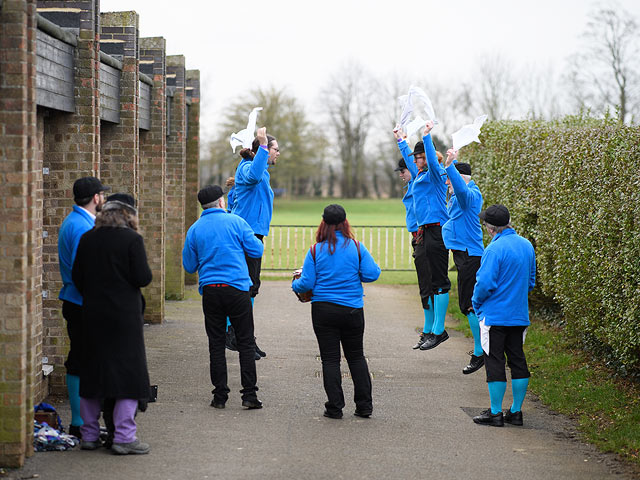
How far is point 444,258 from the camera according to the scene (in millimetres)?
9695

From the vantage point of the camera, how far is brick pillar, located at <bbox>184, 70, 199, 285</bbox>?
1817 centimetres

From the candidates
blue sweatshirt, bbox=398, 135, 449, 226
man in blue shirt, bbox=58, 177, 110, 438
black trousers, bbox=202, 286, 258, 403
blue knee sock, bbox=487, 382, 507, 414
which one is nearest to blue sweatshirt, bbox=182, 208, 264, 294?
black trousers, bbox=202, 286, 258, 403

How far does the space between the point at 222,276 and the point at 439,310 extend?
304 centimetres

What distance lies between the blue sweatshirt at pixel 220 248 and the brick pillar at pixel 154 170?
5.59 meters

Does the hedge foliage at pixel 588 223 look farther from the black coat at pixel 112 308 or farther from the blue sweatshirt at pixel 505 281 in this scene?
the black coat at pixel 112 308

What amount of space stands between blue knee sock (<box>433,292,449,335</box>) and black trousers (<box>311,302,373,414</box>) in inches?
86.2

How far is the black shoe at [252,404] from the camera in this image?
7.81 metres

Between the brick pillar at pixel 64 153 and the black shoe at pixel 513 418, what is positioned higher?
the brick pillar at pixel 64 153

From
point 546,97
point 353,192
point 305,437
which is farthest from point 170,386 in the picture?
point 353,192

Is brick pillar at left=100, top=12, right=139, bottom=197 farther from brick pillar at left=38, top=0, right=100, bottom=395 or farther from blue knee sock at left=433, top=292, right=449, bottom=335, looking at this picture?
blue knee sock at left=433, top=292, right=449, bottom=335

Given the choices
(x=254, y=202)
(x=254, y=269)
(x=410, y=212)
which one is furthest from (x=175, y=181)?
(x=410, y=212)

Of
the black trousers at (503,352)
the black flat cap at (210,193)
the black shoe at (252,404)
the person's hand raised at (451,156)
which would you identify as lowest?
the black shoe at (252,404)

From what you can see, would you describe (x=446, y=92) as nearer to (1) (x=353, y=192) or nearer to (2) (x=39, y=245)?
(1) (x=353, y=192)

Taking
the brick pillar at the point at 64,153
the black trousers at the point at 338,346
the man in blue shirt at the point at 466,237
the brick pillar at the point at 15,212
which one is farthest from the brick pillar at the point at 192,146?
the brick pillar at the point at 15,212
